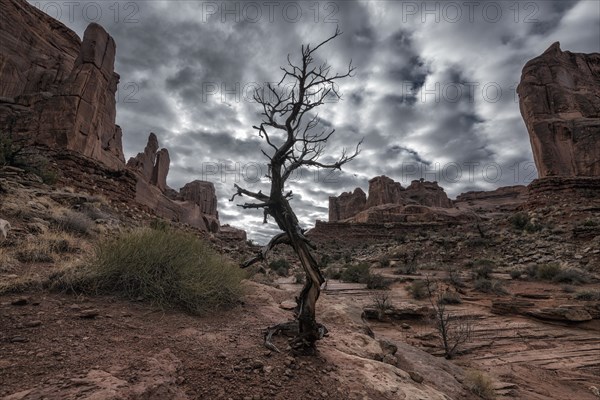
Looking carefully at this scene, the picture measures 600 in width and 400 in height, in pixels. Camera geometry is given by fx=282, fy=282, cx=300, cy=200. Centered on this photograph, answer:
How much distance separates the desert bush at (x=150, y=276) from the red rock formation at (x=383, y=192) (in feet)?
210

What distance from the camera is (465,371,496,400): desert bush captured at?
428cm

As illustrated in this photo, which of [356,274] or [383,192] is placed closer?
[356,274]

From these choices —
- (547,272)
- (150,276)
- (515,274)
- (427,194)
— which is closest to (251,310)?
(150,276)

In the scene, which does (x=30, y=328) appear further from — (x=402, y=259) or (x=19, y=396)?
(x=402, y=259)

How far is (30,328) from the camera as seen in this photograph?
97.5 inches

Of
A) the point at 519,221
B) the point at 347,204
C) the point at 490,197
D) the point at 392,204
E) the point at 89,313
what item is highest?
the point at 490,197

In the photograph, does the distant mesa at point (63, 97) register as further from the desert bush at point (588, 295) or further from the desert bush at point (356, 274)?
the desert bush at point (588, 295)

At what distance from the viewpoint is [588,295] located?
8.89 metres

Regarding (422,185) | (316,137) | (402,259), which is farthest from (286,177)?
(422,185)

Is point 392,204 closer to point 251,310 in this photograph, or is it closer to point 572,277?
point 572,277

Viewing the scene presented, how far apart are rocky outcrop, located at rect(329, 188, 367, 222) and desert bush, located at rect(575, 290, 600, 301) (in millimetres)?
61924

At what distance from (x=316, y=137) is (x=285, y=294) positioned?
433 centimetres

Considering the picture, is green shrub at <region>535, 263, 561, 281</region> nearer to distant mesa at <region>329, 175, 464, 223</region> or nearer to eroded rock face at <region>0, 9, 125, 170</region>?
eroded rock face at <region>0, 9, 125, 170</region>

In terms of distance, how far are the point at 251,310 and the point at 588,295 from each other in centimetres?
1083
